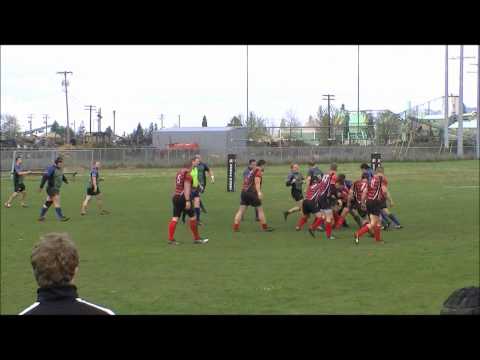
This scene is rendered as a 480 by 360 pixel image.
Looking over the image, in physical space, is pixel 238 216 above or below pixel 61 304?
below

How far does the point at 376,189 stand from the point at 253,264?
3786 millimetres

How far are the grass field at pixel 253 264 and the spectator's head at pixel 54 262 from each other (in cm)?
581

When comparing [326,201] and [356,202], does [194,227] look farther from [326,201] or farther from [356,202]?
[356,202]

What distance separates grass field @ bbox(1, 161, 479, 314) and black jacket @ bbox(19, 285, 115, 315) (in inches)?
231

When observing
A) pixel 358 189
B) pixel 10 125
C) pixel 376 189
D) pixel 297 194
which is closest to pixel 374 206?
pixel 376 189

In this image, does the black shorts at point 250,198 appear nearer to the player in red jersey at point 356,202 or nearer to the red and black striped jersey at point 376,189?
the player in red jersey at point 356,202

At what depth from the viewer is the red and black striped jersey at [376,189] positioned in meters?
15.2

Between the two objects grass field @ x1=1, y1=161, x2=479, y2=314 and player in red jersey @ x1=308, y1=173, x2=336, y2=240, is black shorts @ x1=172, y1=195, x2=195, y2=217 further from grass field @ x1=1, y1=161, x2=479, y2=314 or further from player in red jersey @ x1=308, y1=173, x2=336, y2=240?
player in red jersey @ x1=308, y1=173, x2=336, y2=240

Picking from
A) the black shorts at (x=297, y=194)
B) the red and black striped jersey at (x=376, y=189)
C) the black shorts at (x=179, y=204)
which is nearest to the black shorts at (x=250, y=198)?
the black shorts at (x=179, y=204)

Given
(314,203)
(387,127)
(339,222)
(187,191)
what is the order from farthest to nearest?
(387,127), (339,222), (314,203), (187,191)

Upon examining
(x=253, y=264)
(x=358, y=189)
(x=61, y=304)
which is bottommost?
(x=253, y=264)

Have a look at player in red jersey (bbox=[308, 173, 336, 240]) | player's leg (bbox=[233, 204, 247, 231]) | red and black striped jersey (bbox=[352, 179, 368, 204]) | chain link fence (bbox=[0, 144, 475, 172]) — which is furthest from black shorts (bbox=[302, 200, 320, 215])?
chain link fence (bbox=[0, 144, 475, 172])

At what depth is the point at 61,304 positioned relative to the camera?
126 inches
